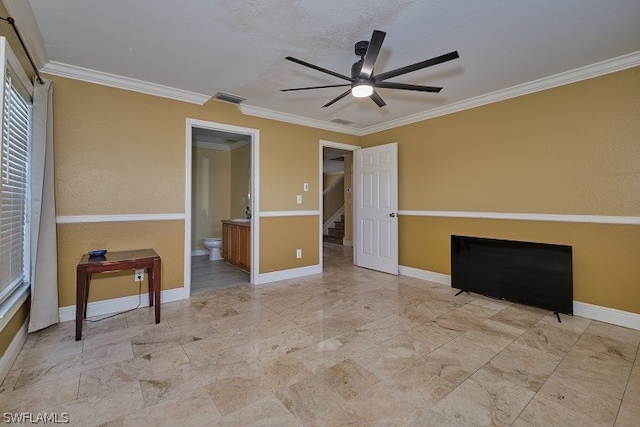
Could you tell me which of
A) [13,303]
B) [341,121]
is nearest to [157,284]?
[13,303]

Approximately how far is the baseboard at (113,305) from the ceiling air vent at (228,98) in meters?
2.45

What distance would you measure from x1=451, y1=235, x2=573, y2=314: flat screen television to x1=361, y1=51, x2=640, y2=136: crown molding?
1726mm

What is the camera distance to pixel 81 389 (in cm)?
181

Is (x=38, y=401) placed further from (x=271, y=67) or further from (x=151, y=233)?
(x=271, y=67)

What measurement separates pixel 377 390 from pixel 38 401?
6.60 feet

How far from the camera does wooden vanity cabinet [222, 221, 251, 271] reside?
183 inches

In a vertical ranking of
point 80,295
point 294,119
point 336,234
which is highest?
point 294,119

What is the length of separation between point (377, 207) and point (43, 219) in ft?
13.5

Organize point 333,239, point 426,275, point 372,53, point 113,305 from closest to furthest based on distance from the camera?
point 372,53, point 113,305, point 426,275, point 333,239

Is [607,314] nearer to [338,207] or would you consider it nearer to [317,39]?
[317,39]

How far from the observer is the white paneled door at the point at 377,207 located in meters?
4.59

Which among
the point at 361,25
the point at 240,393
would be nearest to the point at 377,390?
the point at 240,393

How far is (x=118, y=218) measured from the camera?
312 cm

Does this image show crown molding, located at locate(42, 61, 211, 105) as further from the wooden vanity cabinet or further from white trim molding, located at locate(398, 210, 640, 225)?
white trim molding, located at locate(398, 210, 640, 225)
